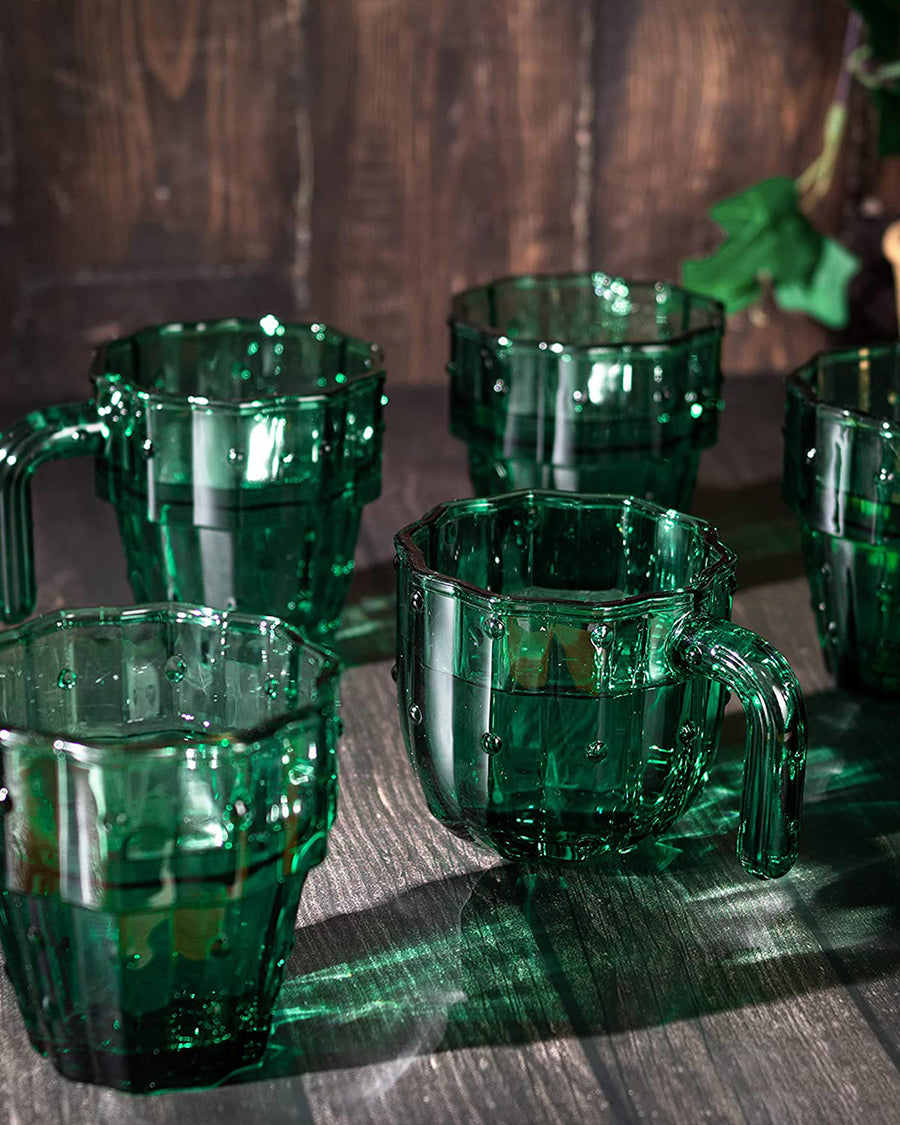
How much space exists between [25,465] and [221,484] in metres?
0.08

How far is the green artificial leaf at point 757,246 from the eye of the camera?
3.86ft

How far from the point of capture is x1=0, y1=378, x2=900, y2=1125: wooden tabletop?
432 millimetres

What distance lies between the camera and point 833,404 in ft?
2.19

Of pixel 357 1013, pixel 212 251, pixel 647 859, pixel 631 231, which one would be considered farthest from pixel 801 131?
pixel 357 1013

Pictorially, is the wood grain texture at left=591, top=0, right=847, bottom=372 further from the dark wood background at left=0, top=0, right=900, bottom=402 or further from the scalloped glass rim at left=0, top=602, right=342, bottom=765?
the scalloped glass rim at left=0, top=602, right=342, bottom=765

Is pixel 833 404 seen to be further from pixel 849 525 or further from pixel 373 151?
pixel 373 151

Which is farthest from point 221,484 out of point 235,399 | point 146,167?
point 146,167

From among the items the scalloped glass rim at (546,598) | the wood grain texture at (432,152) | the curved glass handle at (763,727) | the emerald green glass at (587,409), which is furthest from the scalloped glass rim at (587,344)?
the wood grain texture at (432,152)

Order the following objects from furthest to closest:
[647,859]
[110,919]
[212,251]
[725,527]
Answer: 1. [212,251]
2. [725,527]
3. [647,859]
4. [110,919]

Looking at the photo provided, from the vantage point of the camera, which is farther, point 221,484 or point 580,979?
point 221,484

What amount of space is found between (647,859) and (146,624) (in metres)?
0.19

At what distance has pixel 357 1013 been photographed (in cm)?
47

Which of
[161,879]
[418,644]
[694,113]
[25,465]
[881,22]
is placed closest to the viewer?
[161,879]

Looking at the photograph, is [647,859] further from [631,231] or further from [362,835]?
[631,231]
